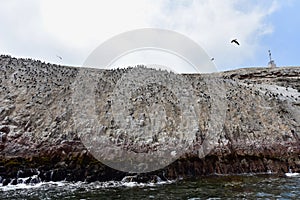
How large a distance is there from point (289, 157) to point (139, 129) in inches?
487

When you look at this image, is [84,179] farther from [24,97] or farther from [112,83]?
[112,83]

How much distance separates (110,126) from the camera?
21.5 m

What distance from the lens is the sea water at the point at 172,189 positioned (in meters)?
13.9

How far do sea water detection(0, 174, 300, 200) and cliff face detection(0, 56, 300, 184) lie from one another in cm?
152

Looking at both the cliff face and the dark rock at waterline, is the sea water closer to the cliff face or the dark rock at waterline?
the dark rock at waterline

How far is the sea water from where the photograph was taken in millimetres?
13859

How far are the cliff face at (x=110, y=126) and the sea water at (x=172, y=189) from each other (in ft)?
4.98

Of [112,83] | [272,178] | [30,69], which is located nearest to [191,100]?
[112,83]

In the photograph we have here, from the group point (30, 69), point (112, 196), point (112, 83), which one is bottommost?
point (112, 196)

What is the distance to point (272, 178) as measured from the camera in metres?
18.7

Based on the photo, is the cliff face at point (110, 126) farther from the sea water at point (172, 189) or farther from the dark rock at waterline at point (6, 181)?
the sea water at point (172, 189)

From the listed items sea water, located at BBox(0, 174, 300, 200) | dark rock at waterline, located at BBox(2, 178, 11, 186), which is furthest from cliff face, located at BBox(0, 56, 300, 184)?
sea water, located at BBox(0, 174, 300, 200)

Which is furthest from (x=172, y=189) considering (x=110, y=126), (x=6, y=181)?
(x=6, y=181)

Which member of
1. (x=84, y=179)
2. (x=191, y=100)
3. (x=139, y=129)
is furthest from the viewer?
(x=191, y=100)
